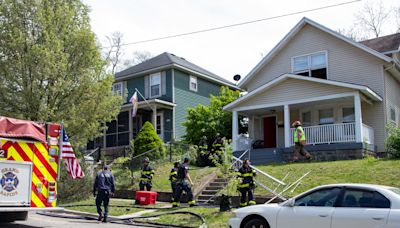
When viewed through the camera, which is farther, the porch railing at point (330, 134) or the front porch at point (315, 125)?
the porch railing at point (330, 134)

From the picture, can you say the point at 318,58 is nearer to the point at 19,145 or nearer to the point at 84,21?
the point at 84,21

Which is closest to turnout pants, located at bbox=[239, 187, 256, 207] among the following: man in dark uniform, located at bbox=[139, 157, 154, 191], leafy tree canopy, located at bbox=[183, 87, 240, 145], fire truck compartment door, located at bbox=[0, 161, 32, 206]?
man in dark uniform, located at bbox=[139, 157, 154, 191]

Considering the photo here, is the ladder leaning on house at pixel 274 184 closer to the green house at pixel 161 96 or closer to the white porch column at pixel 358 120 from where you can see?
the white porch column at pixel 358 120

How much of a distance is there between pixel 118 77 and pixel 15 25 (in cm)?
1752

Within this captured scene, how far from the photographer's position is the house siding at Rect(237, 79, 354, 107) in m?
21.9

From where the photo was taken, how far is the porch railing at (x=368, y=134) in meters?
21.1

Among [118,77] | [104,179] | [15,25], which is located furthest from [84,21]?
[118,77]

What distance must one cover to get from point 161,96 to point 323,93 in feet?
45.2

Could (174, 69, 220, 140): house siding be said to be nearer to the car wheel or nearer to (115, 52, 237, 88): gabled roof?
(115, 52, 237, 88): gabled roof

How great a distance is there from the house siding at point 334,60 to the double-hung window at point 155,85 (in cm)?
868

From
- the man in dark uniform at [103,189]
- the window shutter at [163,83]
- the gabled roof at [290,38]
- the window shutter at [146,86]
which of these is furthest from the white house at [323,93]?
the man in dark uniform at [103,189]

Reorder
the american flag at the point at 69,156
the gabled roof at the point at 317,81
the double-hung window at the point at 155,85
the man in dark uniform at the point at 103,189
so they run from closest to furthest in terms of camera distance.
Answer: the american flag at the point at 69,156, the man in dark uniform at the point at 103,189, the gabled roof at the point at 317,81, the double-hung window at the point at 155,85

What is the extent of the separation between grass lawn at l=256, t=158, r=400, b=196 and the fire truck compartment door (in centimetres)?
800

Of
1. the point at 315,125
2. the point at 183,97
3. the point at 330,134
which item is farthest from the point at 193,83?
the point at 330,134
